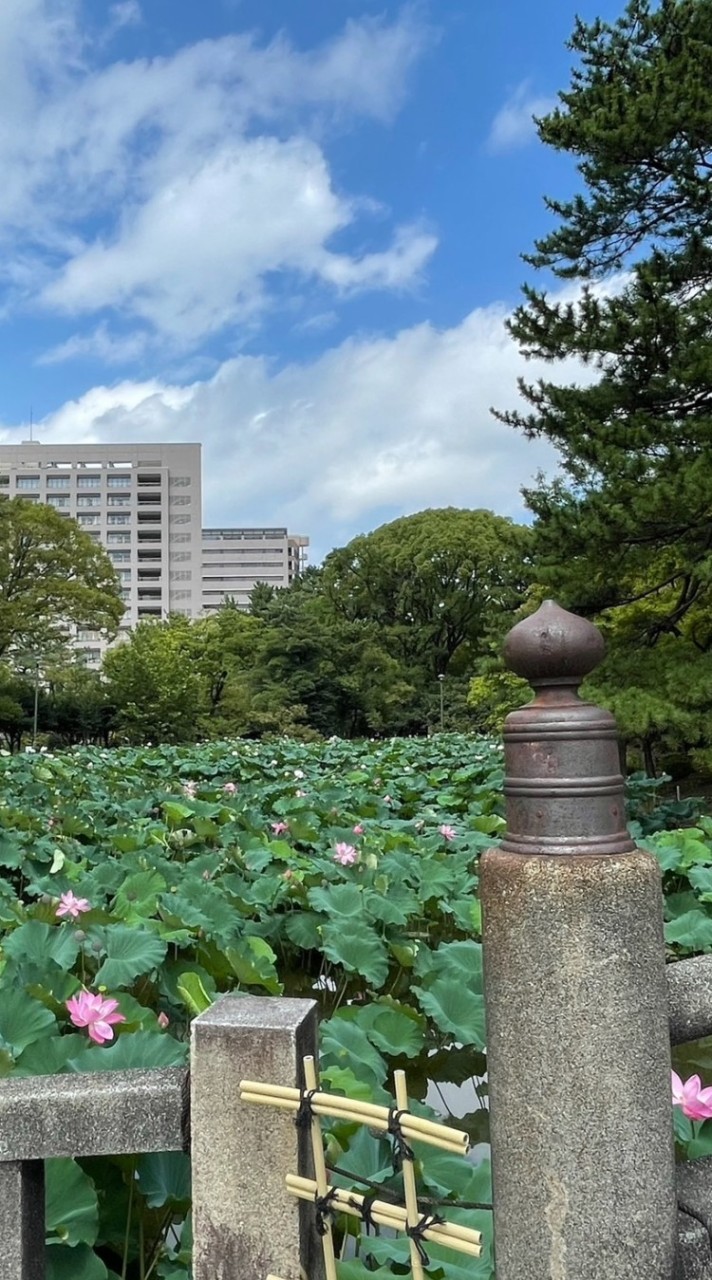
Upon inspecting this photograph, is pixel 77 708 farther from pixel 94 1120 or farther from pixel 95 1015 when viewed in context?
pixel 94 1120

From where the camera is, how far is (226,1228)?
1.16 m

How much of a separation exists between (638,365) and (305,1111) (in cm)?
727

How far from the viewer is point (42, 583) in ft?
70.8

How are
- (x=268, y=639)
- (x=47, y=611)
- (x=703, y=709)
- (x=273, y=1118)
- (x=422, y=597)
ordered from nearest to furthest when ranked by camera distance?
(x=273, y=1118) → (x=703, y=709) → (x=47, y=611) → (x=268, y=639) → (x=422, y=597)

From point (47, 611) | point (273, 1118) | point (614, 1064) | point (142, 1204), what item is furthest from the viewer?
point (47, 611)

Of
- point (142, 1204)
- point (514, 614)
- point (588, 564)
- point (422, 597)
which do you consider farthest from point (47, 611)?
point (142, 1204)

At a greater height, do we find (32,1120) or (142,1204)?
(32,1120)

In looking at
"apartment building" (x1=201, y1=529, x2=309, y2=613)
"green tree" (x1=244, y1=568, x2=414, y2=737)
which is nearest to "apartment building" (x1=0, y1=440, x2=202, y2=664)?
"apartment building" (x1=201, y1=529, x2=309, y2=613)

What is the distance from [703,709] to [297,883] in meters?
4.28

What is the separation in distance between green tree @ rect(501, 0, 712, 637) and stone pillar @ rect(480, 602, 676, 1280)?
5514 mm

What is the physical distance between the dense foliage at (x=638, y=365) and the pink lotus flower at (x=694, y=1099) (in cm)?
510

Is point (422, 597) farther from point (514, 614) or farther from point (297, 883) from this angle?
point (297, 883)

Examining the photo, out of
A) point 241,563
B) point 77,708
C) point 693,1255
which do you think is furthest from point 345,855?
point 241,563

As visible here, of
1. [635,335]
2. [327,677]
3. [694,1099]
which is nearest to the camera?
[694,1099]
